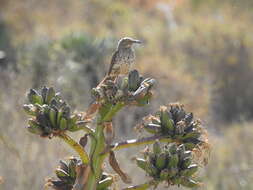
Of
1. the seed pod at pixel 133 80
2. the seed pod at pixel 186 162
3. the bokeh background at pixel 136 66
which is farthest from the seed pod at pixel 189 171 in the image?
the bokeh background at pixel 136 66

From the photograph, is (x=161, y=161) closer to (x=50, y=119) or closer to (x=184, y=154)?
(x=184, y=154)

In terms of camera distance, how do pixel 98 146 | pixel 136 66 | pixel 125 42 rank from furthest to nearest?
1. pixel 136 66
2. pixel 125 42
3. pixel 98 146

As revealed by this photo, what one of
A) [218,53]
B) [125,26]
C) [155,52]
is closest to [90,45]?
[155,52]

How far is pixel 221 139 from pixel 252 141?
847 mm

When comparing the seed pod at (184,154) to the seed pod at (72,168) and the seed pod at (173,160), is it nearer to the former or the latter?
the seed pod at (173,160)

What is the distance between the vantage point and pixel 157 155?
4.60 ft

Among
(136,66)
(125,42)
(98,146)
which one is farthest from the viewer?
(136,66)

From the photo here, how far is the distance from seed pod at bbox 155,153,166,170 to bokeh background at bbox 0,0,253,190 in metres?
0.63

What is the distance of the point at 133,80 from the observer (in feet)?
4.66

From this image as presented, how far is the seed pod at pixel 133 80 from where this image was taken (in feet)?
4.61

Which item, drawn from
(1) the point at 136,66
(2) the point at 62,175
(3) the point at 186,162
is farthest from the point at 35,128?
(1) the point at 136,66

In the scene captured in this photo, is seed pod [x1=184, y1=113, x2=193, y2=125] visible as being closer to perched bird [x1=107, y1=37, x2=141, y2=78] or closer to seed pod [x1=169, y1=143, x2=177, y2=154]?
seed pod [x1=169, y1=143, x2=177, y2=154]

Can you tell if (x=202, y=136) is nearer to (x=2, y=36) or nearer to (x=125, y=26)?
(x=2, y=36)

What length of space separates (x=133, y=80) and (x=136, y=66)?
24.7 feet
